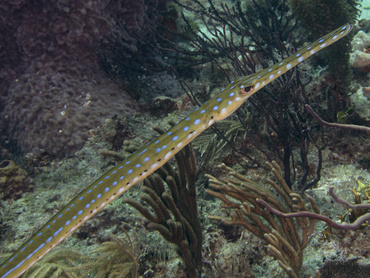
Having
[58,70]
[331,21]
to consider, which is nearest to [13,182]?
[58,70]

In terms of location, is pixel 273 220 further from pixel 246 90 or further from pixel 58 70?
pixel 58 70

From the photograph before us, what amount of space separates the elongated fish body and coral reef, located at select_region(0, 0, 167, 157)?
12.1 feet

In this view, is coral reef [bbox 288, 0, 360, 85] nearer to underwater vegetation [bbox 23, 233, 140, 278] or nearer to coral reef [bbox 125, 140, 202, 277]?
coral reef [bbox 125, 140, 202, 277]

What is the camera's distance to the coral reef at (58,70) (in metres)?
5.94

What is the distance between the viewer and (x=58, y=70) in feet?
20.8

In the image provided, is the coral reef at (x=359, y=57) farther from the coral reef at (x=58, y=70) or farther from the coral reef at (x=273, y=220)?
the coral reef at (x=58, y=70)

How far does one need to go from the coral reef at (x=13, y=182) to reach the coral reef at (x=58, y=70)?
2.46ft

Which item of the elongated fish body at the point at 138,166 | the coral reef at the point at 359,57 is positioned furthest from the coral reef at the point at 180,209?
the coral reef at the point at 359,57

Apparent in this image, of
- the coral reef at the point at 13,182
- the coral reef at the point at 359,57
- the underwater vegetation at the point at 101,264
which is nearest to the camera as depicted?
the underwater vegetation at the point at 101,264

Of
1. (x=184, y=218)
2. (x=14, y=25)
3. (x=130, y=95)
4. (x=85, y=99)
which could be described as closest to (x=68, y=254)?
(x=184, y=218)

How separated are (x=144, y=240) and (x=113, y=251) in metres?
0.51

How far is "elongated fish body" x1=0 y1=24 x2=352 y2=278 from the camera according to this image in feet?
7.78

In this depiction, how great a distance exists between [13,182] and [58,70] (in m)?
2.89

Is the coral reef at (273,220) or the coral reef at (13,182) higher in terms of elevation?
the coral reef at (13,182)
